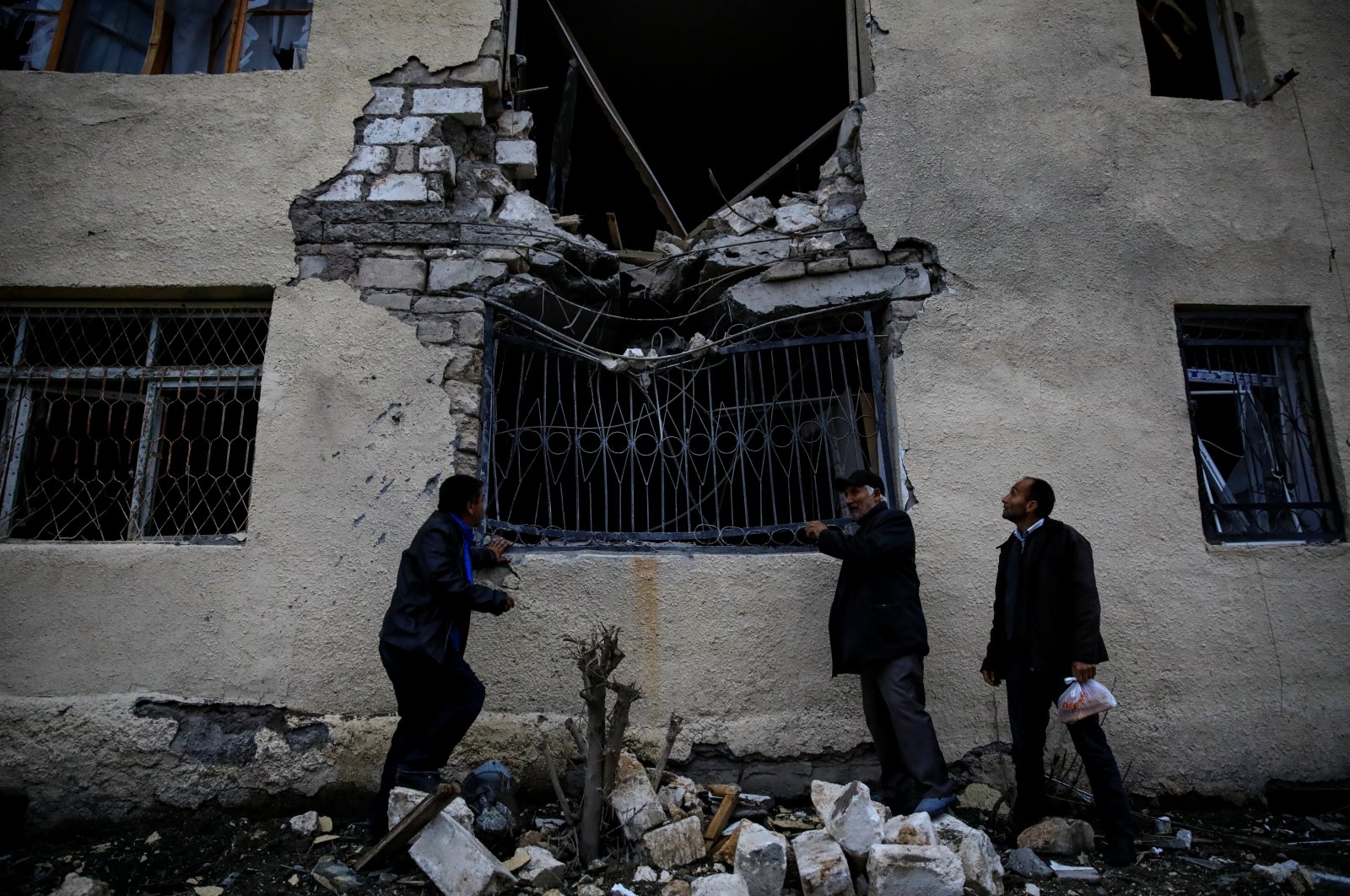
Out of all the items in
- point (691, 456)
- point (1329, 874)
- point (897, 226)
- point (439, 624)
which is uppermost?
point (897, 226)

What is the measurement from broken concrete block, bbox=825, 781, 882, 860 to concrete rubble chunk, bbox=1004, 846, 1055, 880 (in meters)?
0.60

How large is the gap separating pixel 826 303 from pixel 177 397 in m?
3.43

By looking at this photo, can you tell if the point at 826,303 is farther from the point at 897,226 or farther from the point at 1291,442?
the point at 1291,442

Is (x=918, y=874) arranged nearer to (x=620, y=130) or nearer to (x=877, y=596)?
(x=877, y=596)

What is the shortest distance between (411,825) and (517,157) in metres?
3.54

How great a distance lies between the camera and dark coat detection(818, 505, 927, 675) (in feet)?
12.3

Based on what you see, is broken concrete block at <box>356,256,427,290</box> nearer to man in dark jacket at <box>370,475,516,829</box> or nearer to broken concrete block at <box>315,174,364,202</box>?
broken concrete block at <box>315,174,364,202</box>

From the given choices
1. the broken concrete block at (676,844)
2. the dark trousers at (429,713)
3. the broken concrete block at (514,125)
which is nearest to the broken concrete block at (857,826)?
the broken concrete block at (676,844)

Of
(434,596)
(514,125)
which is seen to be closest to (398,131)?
(514,125)

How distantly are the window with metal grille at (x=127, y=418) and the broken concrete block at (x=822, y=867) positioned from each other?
316 cm

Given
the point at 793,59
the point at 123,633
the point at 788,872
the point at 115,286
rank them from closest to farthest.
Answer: the point at 788,872 → the point at 123,633 → the point at 115,286 → the point at 793,59

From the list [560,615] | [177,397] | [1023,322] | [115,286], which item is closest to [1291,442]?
[1023,322]

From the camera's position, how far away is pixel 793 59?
281 inches

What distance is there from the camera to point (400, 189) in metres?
4.74
